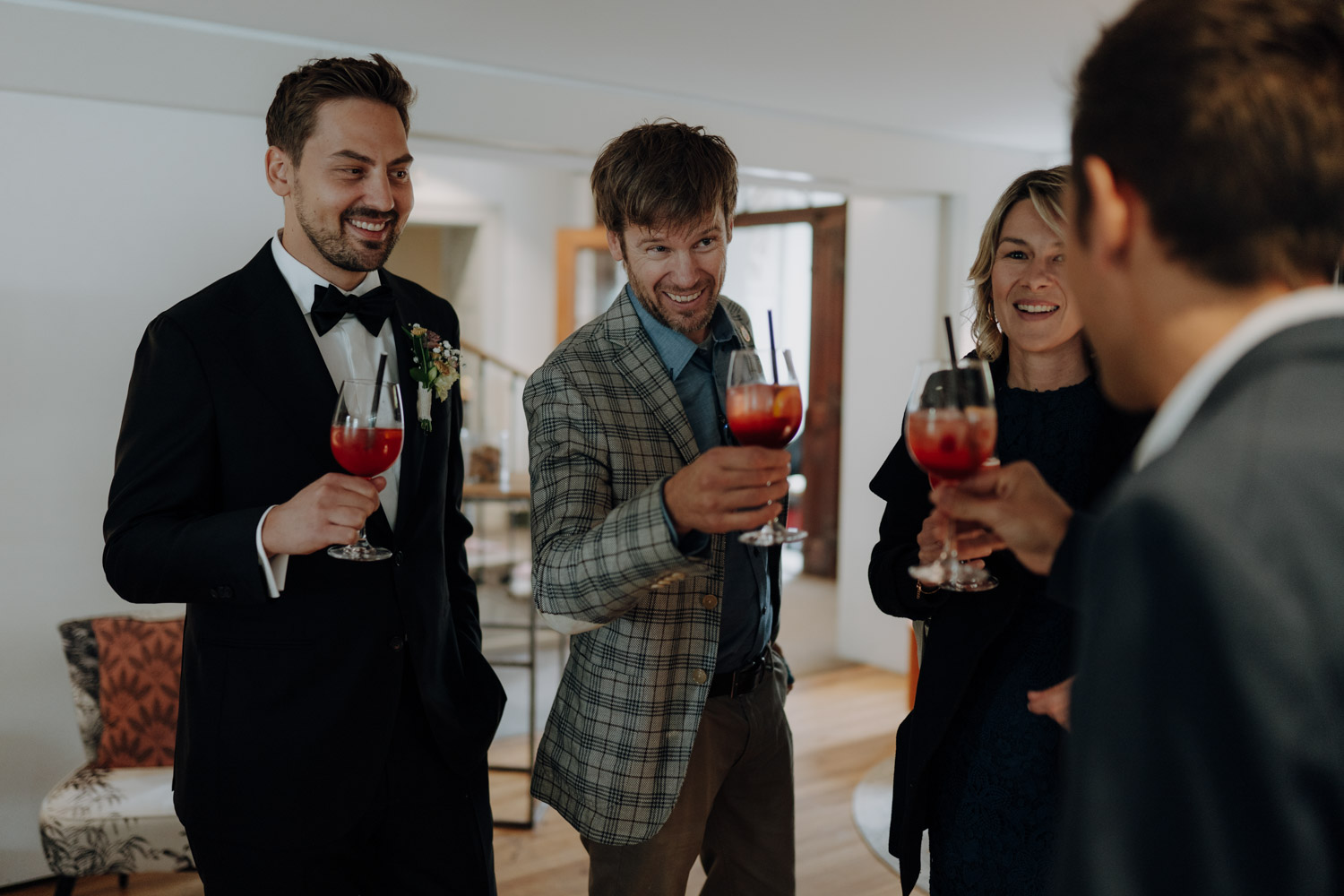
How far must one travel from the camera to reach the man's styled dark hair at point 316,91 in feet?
5.96

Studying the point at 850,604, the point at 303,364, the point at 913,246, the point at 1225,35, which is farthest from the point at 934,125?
the point at 1225,35

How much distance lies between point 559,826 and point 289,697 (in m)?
2.35

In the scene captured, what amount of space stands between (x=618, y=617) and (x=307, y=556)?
0.57 m

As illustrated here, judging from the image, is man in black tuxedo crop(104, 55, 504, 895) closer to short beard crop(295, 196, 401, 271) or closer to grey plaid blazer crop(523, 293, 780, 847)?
→ short beard crop(295, 196, 401, 271)

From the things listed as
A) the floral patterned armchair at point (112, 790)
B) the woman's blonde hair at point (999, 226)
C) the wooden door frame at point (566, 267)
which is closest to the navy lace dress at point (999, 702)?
the woman's blonde hair at point (999, 226)

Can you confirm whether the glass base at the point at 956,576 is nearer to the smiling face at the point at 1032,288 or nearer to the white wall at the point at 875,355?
the smiling face at the point at 1032,288

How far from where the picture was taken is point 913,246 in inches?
222

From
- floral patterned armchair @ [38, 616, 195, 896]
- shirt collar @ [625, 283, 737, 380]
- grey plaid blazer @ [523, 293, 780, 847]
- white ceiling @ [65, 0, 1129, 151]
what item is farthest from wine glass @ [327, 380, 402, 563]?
white ceiling @ [65, 0, 1129, 151]

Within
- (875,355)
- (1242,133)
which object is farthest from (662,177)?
(875,355)

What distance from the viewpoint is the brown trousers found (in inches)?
68.2

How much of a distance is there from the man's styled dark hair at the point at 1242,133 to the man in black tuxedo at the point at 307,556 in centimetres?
120

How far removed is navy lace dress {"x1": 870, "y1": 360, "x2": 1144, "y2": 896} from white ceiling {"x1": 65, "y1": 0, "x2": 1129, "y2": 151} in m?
1.49

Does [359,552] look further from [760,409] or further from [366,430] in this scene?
[760,409]

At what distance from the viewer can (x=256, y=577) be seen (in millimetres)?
1604
